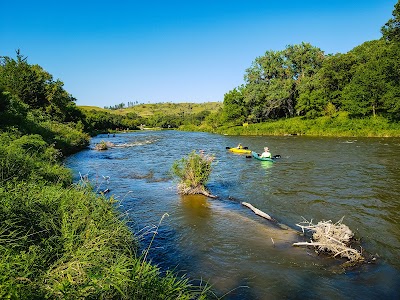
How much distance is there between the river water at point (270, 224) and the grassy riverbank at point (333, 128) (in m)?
24.6

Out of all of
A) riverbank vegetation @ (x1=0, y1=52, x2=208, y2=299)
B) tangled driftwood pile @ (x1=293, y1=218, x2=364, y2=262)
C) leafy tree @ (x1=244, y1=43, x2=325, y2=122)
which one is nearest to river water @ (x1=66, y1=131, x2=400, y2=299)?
tangled driftwood pile @ (x1=293, y1=218, x2=364, y2=262)

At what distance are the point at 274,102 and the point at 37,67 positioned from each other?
5398cm

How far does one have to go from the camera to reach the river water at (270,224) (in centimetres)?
766

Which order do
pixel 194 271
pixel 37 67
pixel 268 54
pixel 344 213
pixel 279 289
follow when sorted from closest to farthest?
pixel 279 289 → pixel 194 271 → pixel 344 213 → pixel 37 67 → pixel 268 54

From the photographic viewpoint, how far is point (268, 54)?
263 ft

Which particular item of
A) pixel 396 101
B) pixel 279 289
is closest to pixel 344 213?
pixel 279 289

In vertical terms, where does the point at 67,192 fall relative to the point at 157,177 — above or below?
above

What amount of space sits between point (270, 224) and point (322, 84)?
60720 mm

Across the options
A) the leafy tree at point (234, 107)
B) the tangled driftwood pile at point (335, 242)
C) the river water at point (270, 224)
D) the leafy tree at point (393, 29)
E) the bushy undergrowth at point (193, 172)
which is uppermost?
the leafy tree at point (393, 29)

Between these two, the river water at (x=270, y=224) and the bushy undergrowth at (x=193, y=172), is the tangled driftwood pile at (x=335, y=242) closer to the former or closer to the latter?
the river water at (x=270, y=224)

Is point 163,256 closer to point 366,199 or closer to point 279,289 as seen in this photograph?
point 279,289

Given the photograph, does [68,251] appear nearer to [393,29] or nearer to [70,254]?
[70,254]

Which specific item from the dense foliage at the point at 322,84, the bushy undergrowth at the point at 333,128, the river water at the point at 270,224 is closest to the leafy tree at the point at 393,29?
the dense foliage at the point at 322,84

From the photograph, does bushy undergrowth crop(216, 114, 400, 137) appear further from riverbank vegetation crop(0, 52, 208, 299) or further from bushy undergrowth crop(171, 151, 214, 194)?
riverbank vegetation crop(0, 52, 208, 299)
